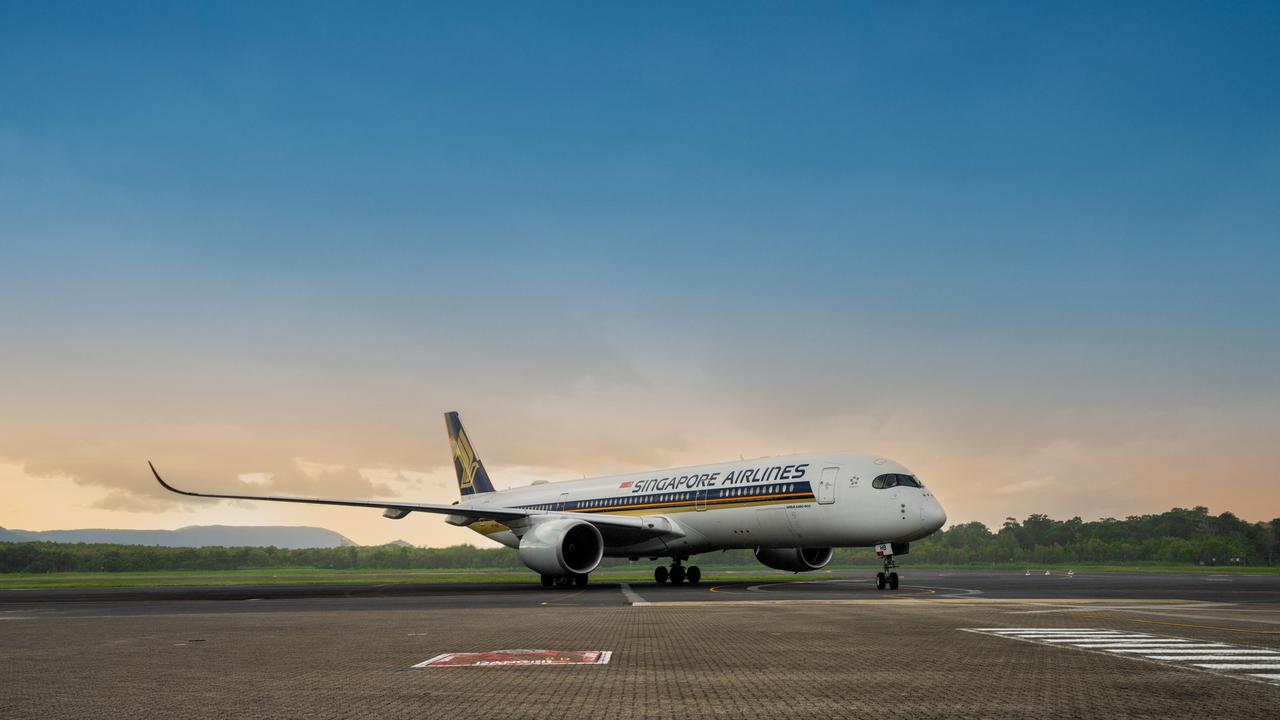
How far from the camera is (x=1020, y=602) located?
19047 mm

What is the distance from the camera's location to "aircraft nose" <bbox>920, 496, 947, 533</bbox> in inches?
1070

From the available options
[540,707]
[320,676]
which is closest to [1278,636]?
[540,707]

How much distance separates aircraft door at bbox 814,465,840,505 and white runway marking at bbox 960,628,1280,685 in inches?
666

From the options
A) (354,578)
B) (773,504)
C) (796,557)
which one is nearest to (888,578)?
(773,504)

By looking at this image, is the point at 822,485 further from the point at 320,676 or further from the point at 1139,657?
the point at 320,676

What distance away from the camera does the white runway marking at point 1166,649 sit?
7.95 meters

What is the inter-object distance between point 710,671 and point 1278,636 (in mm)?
7795

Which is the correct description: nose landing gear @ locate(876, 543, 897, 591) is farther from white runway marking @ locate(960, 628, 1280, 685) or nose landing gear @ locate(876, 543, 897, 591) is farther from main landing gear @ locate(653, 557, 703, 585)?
white runway marking @ locate(960, 628, 1280, 685)

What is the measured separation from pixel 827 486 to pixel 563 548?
9258 millimetres

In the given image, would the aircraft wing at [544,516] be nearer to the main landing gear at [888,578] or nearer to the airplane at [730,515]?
the airplane at [730,515]

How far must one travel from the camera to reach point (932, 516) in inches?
1075

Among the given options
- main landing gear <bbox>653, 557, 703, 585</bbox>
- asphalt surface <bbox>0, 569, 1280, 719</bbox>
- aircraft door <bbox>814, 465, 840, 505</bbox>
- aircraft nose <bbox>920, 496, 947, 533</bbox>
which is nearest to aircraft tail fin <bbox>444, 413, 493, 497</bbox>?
main landing gear <bbox>653, 557, 703, 585</bbox>

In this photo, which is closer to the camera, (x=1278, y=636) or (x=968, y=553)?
(x=1278, y=636)

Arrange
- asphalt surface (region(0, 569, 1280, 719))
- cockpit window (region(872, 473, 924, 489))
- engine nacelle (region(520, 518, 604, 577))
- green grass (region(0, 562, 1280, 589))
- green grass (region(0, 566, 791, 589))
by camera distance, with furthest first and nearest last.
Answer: green grass (region(0, 562, 1280, 589)), green grass (region(0, 566, 791, 589)), engine nacelle (region(520, 518, 604, 577)), cockpit window (region(872, 473, 924, 489)), asphalt surface (region(0, 569, 1280, 719))
